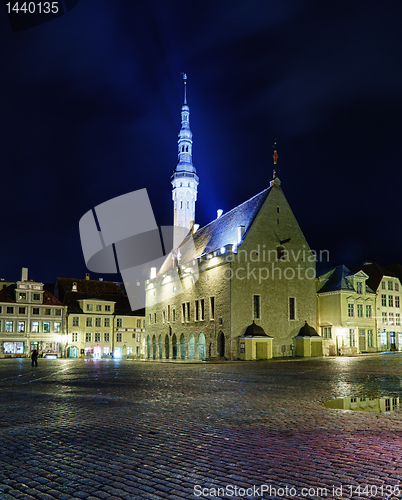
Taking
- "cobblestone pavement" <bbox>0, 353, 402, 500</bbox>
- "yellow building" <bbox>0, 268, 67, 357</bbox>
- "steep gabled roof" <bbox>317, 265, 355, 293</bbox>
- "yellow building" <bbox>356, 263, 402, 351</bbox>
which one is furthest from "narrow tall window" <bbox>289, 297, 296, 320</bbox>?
"cobblestone pavement" <bbox>0, 353, 402, 500</bbox>

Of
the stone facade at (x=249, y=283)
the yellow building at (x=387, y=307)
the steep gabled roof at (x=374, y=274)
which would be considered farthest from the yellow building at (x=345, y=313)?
the steep gabled roof at (x=374, y=274)

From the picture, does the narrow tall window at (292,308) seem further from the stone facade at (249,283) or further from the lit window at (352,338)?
the lit window at (352,338)

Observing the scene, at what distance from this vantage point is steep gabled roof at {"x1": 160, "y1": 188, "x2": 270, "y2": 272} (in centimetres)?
4831

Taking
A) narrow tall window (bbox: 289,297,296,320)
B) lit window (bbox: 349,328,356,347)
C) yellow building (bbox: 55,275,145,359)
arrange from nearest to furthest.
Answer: narrow tall window (bbox: 289,297,296,320), lit window (bbox: 349,328,356,347), yellow building (bbox: 55,275,145,359)

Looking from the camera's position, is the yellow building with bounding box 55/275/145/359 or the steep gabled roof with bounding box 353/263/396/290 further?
the yellow building with bounding box 55/275/145/359

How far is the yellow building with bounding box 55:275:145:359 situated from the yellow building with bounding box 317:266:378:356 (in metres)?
29.3

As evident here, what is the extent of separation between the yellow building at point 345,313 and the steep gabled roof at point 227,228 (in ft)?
36.2

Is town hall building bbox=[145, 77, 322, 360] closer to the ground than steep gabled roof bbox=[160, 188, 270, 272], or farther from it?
closer to the ground

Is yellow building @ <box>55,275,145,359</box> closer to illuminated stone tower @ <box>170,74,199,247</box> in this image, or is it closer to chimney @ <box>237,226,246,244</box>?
illuminated stone tower @ <box>170,74,199,247</box>

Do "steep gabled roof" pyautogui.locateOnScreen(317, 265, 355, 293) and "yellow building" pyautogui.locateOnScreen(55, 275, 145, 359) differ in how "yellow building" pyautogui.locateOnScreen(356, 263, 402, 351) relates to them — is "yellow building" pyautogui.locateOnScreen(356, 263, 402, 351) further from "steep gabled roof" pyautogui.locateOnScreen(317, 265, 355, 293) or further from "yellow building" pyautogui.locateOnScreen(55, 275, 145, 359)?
"yellow building" pyautogui.locateOnScreen(55, 275, 145, 359)

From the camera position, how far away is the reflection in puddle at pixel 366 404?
34.1 ft

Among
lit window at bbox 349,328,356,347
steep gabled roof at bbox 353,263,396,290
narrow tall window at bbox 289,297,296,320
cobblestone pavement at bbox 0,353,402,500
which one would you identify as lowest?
lit window at bbox 349,328,356,347

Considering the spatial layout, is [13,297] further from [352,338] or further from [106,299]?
[352,338]

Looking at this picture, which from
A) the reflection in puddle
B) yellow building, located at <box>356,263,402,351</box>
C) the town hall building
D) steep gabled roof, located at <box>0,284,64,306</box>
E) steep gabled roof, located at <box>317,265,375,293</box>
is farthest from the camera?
steep gabled roof, located at <box>0,284,64,306</box>
